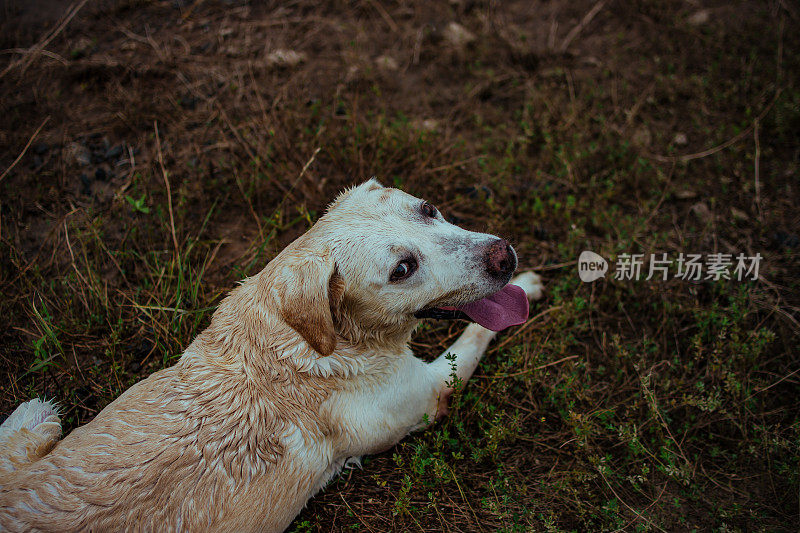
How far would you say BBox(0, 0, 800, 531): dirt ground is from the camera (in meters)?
3.22

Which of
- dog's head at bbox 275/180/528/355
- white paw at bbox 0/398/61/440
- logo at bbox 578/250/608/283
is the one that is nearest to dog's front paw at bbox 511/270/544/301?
logo at bbox 578/250/608/283

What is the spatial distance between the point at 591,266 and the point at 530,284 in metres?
0.55

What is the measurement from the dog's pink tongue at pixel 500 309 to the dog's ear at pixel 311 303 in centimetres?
83

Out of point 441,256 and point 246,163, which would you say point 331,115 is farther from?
point 441,256

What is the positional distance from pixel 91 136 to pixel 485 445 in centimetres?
446

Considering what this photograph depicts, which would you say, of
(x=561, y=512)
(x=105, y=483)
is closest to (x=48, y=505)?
(x=105, y=483)

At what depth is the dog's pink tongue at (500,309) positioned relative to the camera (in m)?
3.14

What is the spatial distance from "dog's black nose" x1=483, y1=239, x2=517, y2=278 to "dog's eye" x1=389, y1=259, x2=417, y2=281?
1.35 ft

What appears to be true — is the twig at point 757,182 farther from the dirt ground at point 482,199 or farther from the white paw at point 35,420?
the white paw at point 35,420

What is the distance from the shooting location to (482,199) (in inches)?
178

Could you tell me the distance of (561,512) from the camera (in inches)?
120
